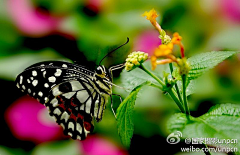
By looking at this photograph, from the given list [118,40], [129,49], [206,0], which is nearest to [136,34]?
[118,40]

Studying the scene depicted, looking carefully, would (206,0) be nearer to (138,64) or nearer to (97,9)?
(97,9)

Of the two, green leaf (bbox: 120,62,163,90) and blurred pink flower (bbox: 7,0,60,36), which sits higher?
blurred pink flower (bbox: 7,0,60,36)

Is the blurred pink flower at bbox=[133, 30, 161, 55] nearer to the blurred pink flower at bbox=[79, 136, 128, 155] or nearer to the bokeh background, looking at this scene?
the bokeh background

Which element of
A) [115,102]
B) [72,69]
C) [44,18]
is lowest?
[115,102]

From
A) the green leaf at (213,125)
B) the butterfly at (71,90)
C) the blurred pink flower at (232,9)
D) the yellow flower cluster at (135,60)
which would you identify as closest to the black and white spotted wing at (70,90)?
the butterfly at (71,90)

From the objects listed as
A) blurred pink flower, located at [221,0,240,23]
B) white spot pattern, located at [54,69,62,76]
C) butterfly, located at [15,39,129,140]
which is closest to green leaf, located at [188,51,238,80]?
butterfly, located at [15,39,129,140]

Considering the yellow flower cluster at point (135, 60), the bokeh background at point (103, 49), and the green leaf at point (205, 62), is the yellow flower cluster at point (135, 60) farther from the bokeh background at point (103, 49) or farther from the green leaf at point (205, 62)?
the bokeh background at point (103, 49)
